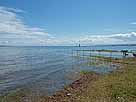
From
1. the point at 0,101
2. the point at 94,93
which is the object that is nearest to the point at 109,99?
the point at 94,93

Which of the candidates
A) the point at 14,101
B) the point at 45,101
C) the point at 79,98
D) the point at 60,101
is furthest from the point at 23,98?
the point at 79,98

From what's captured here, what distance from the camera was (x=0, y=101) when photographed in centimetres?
1573

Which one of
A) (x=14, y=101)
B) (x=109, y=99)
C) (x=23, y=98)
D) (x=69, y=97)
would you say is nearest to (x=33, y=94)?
(x=23, y=98)

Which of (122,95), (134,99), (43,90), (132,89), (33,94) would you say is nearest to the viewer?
(134,99)

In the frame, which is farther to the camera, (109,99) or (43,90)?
(43,90)

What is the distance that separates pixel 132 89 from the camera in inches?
657

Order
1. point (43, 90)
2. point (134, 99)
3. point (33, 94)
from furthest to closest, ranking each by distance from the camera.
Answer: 1. point (43, 90)
2. point (33, 94)
3. point (134, 99)

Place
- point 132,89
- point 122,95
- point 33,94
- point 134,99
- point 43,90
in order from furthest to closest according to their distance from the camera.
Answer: point 43,90 < point 33,94 < point 132,89 < point 122,95 < point 134,99

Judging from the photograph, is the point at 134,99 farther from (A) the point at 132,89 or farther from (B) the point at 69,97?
(B) the point at 69,97

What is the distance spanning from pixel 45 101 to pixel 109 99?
4675mm

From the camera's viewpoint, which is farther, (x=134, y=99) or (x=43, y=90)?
(x=43, y=90)

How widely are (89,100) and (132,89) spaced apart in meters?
4.25

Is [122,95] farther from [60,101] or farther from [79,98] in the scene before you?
[60,101]

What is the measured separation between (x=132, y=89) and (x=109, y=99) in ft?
10.8
